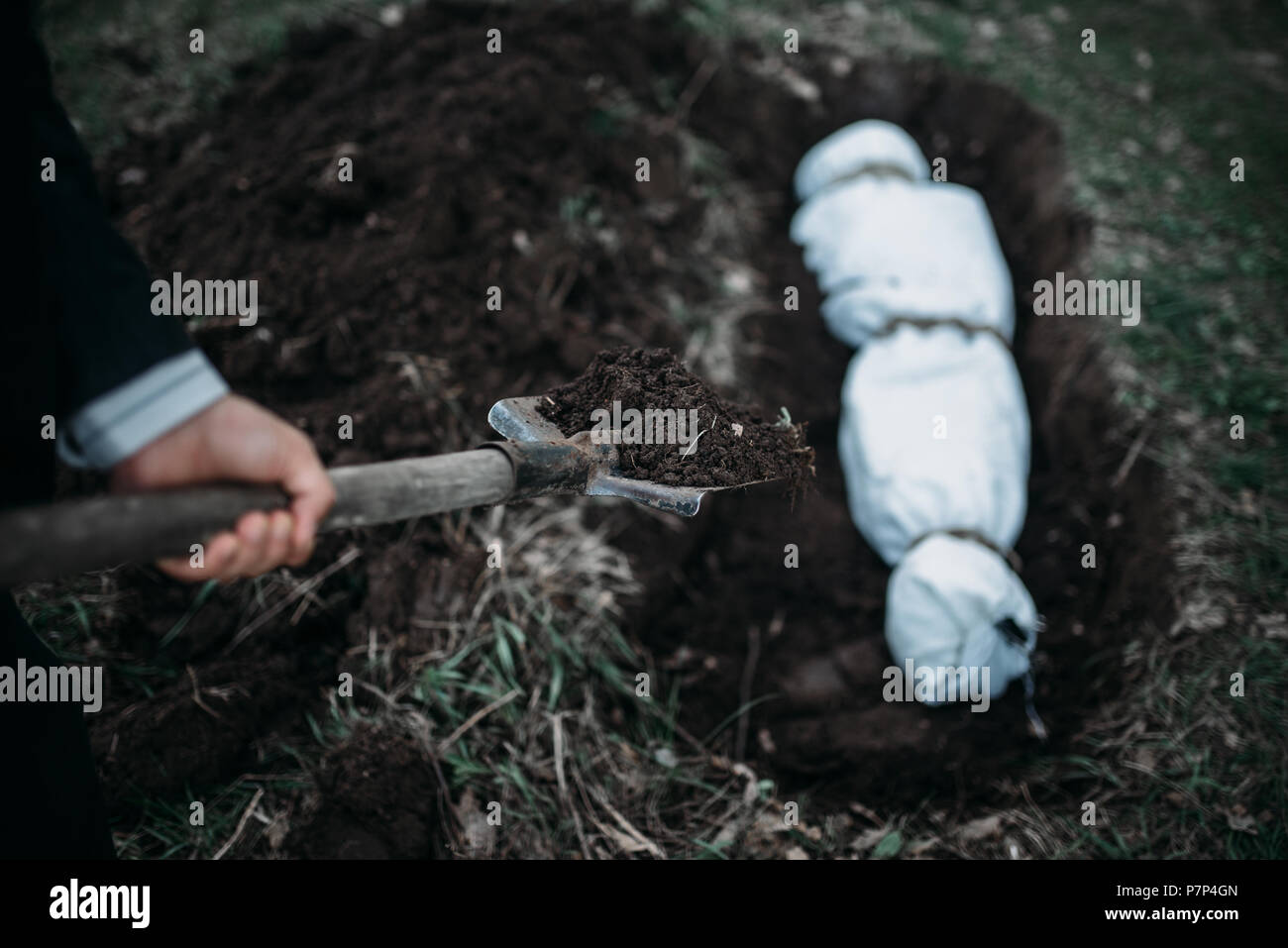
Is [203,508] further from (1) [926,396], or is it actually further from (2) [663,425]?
(1) [926,396]

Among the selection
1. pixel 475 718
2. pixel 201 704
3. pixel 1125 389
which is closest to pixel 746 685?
pixel 475 718

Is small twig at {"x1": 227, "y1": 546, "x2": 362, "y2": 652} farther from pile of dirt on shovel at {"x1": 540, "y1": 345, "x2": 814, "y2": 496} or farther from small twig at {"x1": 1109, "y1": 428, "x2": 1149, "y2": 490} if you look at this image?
small twig at {"x1": 1109, "y1": 428, "x2": 1149, "y2": 490}

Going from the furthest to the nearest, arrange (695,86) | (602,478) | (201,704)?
(695,86) → (201,704) → (602,478)

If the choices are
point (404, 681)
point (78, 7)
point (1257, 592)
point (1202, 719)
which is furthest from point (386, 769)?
point (78, 7)

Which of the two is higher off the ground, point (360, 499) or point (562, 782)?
point (360, 499)

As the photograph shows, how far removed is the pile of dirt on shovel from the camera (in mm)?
1607

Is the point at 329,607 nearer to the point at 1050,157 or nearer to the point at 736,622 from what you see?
the point at 736,622

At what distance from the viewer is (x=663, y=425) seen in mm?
1619

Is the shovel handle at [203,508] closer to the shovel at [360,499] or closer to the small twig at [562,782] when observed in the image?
the shovel at [360,499]

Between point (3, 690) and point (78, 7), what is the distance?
3881 millimetres

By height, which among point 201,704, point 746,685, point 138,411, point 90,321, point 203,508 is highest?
point 90,321

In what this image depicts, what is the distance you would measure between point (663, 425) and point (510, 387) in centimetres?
105

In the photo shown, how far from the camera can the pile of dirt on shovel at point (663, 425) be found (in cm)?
161
